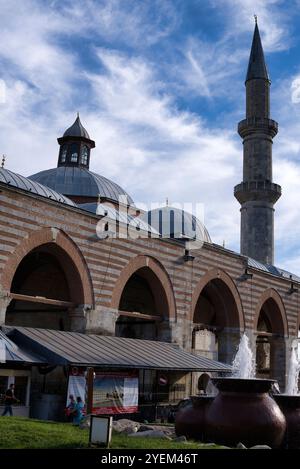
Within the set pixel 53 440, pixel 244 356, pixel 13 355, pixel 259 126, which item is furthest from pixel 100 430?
pixel 259 126

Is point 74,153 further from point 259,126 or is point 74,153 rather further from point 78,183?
point 259,126

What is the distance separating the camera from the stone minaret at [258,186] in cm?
3747

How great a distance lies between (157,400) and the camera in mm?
21641

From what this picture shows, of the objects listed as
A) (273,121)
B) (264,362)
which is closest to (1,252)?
(264,362)

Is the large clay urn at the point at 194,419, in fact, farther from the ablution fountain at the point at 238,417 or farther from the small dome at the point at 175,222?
the small dome at the point at 175,222

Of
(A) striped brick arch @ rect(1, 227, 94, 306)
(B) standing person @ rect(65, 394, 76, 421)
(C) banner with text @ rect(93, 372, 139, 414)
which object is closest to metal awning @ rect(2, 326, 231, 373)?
(C) banner with text @ rect(93, 372, 139, 414)

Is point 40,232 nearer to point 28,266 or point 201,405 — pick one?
point 28,266

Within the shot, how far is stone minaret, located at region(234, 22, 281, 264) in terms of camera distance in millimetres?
37469

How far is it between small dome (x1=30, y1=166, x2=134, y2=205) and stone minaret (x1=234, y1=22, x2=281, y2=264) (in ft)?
27.5

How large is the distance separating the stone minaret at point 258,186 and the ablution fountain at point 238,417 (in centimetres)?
2689

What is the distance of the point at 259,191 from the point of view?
37.2m

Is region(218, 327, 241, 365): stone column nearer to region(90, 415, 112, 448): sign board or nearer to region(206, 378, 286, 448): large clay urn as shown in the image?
region(206, 378, 286, 448): large clay urn

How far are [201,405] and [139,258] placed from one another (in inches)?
421
